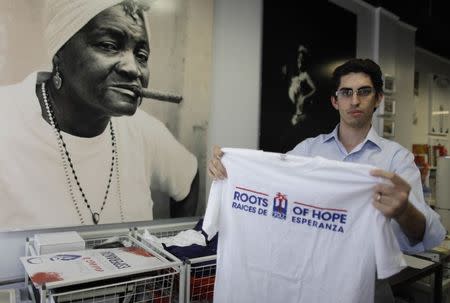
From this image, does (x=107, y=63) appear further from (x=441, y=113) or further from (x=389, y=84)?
(x=441, y=113)

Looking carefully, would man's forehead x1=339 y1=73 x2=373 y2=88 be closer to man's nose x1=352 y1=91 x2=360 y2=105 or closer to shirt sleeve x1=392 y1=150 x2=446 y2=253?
man's nose x1=352 y1=91 x2=360 y2=105

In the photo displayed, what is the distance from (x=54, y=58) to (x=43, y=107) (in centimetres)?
25

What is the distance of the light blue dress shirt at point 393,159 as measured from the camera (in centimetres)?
119

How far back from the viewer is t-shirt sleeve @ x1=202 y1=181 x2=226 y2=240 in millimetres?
1449

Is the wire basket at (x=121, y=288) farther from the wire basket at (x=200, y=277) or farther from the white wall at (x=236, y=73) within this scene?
the white wall at (x=236, y=73)

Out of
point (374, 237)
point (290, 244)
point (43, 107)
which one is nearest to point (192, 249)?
point (290, 244)

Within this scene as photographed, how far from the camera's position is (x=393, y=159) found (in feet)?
4.42

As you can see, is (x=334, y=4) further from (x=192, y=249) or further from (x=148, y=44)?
(x=192, y=249)

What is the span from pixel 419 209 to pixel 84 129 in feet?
5.26

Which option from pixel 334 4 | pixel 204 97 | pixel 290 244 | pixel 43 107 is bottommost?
pixel 290 244

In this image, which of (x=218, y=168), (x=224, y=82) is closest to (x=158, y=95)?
(x=224, y=82)

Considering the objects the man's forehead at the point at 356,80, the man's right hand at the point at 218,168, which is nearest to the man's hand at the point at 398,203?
the man's forehead at the point at 356,80

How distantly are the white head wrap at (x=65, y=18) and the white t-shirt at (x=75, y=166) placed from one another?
211mm

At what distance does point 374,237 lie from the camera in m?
1.14
